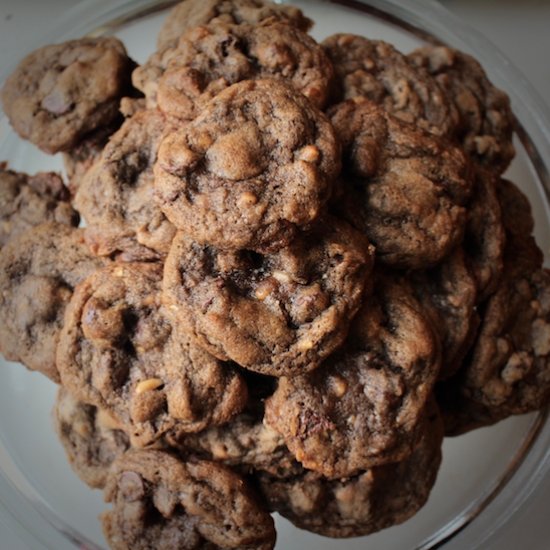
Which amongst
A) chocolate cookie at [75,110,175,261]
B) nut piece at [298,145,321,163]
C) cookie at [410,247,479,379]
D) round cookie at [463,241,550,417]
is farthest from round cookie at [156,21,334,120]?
round cookie at [463,241,550,417]

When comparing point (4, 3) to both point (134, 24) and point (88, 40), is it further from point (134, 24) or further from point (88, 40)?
point (88, 40)

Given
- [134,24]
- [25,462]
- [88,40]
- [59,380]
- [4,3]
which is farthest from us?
[4,3]

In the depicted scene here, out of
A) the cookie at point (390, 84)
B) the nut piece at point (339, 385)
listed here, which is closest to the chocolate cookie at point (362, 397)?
the nut piece at point (339, 385)

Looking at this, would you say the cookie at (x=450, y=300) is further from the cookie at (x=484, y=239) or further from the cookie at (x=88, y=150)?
the cookie at (x=88, y=150)

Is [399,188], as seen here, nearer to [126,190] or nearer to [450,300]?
[450,300]

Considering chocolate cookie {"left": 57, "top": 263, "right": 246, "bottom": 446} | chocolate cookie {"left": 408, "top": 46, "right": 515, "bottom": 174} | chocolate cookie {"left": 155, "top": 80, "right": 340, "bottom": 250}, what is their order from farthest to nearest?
chocolate cookie {"left": 408, "top": 46, "right": 515, "bottom": 174}
chocolate cookie {"left": 57, "top": 263, "right": 246, "bottom": 446}
chocolate cookie {"left": 155, "top": 80, "right": 340, "bottom": 250}

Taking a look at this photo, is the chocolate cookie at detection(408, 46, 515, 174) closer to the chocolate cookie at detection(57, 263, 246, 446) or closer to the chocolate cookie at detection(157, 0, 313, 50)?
the chocolate cookie at detection(157, 0, 313, 50)

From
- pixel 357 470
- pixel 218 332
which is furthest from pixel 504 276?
pixel 218 332
